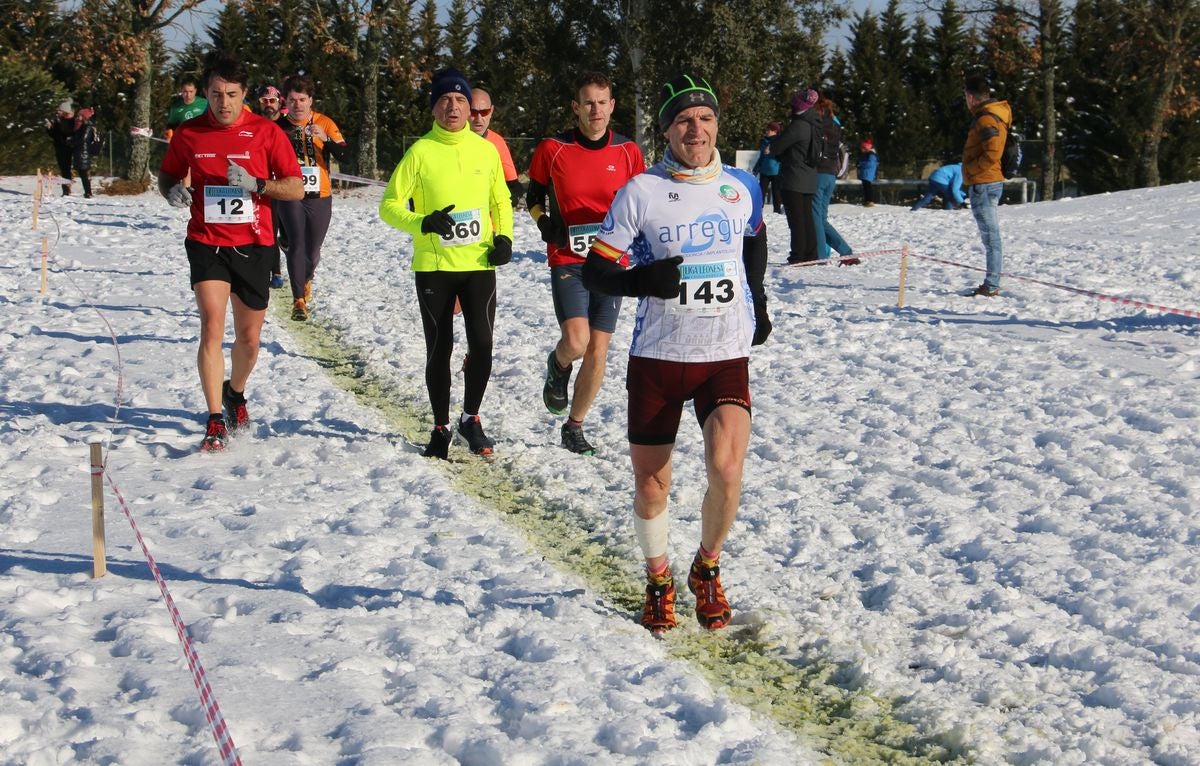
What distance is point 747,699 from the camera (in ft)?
13.1

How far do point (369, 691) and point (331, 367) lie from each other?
A: 18.7 ft

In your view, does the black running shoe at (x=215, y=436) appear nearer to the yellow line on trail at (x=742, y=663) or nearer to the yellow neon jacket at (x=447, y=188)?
the yellow line on trail at (x=742, y=663)

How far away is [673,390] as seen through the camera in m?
4.42

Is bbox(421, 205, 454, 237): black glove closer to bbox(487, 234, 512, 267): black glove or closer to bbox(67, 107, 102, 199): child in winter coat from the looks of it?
bbox(487, 234, 512, 267): black glove

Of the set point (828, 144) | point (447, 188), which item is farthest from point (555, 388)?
point (828, 144)

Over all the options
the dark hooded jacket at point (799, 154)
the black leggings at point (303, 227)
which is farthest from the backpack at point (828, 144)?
the black leggings at point (303, 227)

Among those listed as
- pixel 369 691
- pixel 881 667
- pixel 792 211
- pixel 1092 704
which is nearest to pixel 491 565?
pixel 369 691

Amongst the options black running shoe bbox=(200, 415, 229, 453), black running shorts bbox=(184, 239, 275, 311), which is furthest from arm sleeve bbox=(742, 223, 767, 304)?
black running shoe bbox=(200, 415, 229, 453)

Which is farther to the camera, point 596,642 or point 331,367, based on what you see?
point 331,367

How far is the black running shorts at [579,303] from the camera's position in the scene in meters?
6.78

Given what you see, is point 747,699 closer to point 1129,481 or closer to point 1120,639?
point 1120,639

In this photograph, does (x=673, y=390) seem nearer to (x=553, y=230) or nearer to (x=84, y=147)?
(x=553, y=230)

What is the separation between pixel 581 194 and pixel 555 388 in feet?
4.09

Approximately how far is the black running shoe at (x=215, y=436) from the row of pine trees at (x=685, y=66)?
80.0ft
